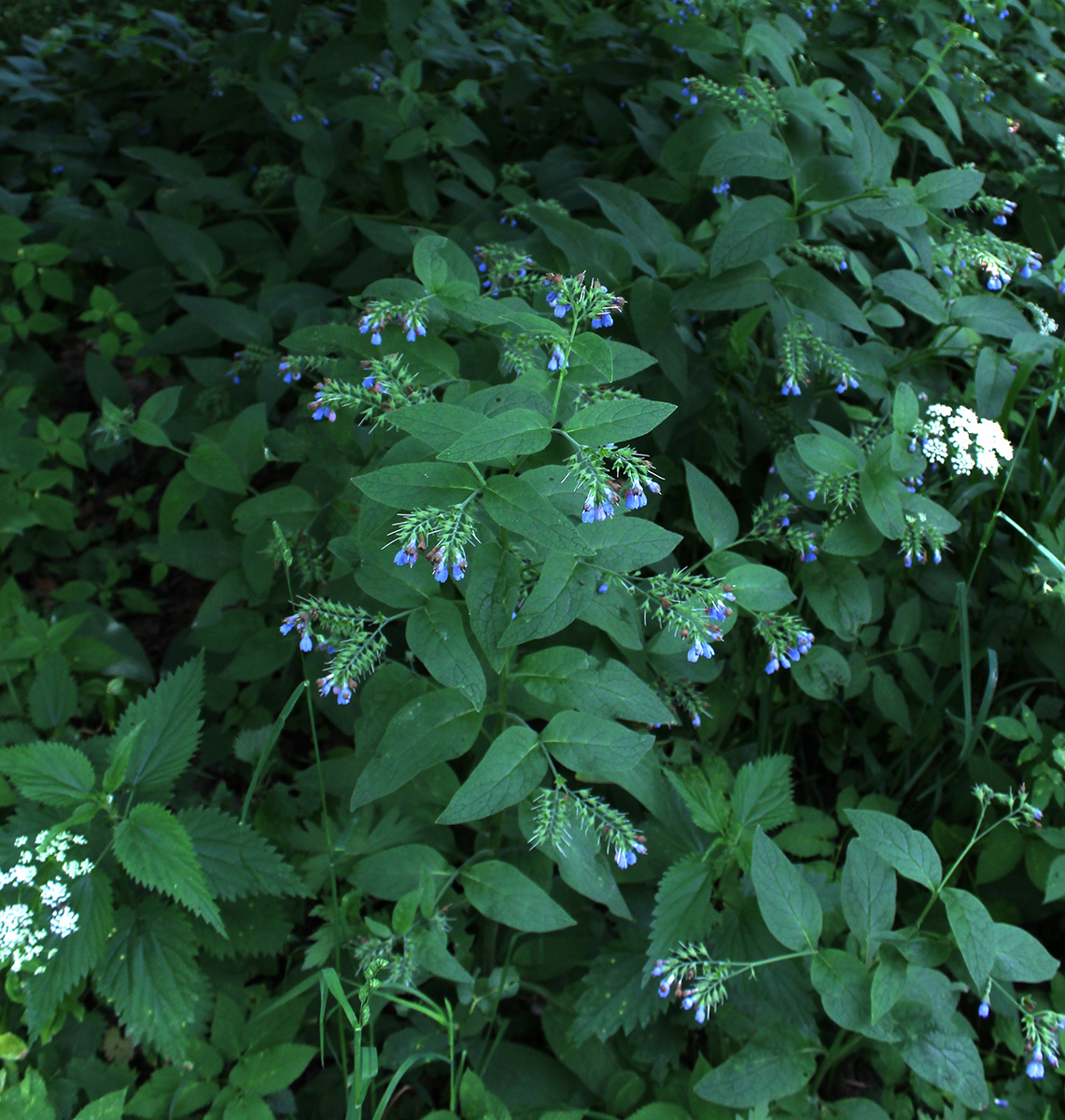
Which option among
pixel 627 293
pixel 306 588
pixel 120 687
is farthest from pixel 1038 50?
pixel 120 687

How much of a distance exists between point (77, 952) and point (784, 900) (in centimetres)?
157

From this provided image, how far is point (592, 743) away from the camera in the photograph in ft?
5.68

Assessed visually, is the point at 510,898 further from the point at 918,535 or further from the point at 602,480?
the point at 918,535

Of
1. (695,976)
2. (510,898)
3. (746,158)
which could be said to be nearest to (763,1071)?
(695,976)

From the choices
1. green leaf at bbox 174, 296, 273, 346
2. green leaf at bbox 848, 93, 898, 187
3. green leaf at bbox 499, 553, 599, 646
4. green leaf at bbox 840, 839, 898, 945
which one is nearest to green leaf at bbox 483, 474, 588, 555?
green leaf at bbox 499, 553, 599, 646

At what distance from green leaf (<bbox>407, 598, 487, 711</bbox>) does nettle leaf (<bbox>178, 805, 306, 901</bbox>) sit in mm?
721

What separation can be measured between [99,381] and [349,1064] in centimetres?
277

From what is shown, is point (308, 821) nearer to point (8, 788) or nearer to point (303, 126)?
point (8, 788)

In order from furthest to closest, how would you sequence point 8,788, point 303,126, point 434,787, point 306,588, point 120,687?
point 303,126 → point 120,687 → point 306,588 → point 8,788 → point 434,787

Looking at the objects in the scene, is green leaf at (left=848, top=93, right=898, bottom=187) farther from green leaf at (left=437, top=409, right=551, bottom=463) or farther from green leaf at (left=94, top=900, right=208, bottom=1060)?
green leaf at (left=94, top=900, right=208, bottom=1060)

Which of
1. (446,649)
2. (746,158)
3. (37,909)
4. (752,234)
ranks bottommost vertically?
(37,909)

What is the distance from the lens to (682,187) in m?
2.96

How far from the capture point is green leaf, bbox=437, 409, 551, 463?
1341mm

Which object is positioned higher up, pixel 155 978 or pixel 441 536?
pixel 441 536
